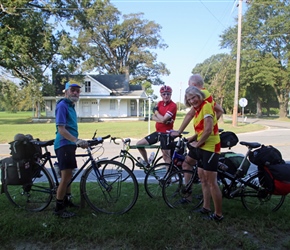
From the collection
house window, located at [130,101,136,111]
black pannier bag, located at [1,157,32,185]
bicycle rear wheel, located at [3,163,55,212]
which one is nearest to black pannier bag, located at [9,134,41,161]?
black pannier bag, located at [1,157,32,185]

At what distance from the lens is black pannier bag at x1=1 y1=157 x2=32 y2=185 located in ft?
12.9

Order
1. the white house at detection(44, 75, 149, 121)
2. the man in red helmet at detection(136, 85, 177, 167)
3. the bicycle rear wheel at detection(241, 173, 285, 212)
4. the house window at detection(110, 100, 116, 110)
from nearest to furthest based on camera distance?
the bicycle rear wheel at detection(241, 173, 285, 212) → the man in red helmet at detection(136, 85, 177, 167) → the white house at detection(44, 75, 149, 121) → the house window at detection(110, 100, 116, 110)

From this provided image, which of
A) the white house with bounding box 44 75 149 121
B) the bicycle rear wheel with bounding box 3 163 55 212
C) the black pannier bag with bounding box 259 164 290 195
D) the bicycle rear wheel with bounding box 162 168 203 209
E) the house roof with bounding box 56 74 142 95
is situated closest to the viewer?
the black pannier bag with bounding box 259 164 290 195

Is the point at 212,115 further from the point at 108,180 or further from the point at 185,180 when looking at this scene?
the point at 108,180

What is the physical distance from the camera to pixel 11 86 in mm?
32656

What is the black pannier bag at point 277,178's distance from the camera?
3.62 metres

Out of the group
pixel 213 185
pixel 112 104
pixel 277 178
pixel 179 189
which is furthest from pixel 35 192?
pixel 112 104

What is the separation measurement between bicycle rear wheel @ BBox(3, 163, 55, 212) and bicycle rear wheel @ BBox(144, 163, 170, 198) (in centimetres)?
154

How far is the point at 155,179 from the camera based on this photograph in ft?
15.8

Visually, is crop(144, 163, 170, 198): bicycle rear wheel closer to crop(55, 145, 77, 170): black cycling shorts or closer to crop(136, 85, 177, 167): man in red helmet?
crop(136, 85, 177, 167): man in red helmet

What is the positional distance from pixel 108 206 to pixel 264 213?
228 cm

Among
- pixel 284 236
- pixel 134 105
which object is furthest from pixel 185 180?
pixel 134 105

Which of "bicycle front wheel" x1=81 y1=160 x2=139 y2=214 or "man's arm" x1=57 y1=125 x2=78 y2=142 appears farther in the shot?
"bicycle front wheel" x1=81 y1=160 x2=139 y2=214

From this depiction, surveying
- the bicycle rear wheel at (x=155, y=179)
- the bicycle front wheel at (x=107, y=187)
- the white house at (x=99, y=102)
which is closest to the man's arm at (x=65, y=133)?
the bicycle front wheel at (x=107, y=187)
